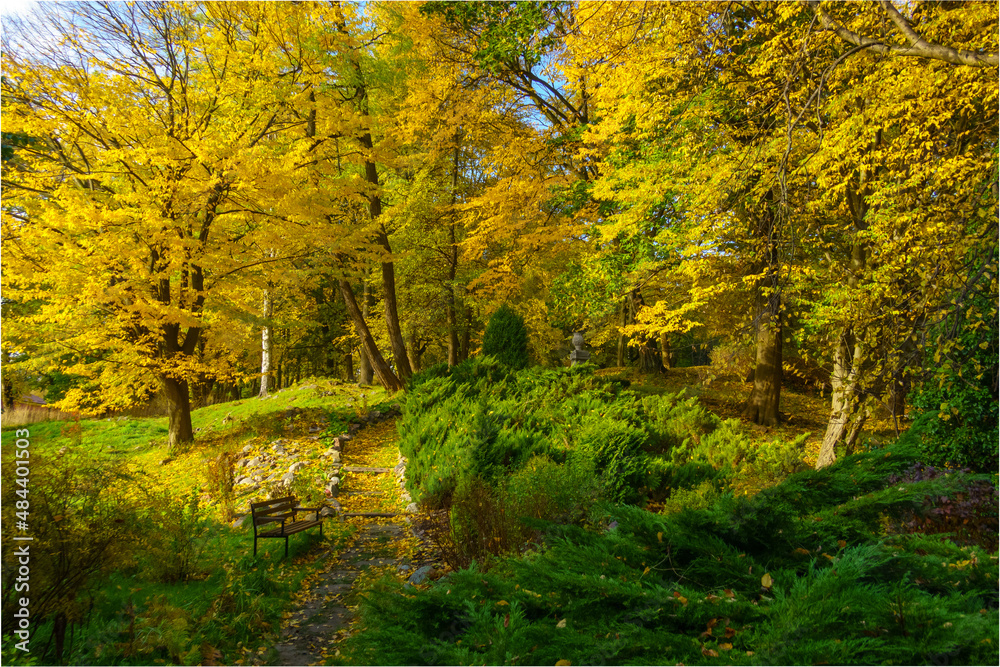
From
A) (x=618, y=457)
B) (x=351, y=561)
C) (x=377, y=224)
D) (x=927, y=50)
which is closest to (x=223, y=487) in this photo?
(x=351, y=561)

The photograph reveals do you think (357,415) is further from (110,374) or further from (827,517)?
(827,517)

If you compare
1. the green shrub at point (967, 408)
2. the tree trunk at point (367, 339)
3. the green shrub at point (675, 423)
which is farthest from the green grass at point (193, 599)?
the tree trunk at point (367, 339)

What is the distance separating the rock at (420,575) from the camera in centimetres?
487

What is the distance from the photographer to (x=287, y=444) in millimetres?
10453

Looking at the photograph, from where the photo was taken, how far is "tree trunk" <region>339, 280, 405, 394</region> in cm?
1412

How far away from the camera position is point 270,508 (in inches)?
229

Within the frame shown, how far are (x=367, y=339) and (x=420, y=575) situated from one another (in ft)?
32.5

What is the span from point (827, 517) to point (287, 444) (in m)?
9.15

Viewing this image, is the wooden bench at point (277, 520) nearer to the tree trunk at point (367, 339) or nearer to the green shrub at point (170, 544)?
the green shrub at point (170, 544)

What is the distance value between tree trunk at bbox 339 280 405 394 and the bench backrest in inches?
318

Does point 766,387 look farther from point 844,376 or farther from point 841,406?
point 844,376

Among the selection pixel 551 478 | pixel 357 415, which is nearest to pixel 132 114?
pixel 357 415

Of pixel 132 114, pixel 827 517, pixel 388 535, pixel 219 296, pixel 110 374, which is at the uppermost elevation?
pixel 132 114

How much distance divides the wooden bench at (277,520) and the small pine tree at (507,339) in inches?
A: 278
